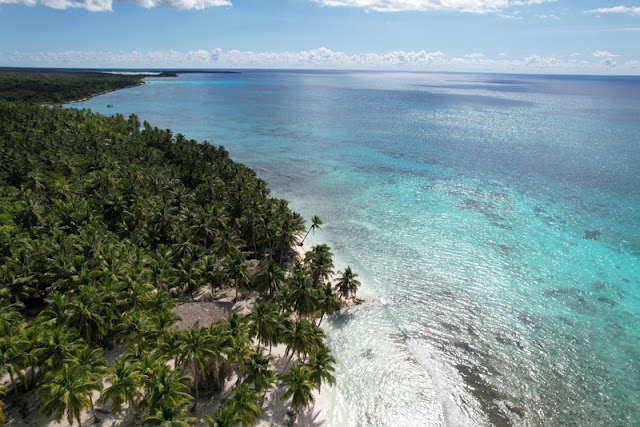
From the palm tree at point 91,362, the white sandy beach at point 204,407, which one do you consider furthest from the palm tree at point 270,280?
the palm tree at point 91,362

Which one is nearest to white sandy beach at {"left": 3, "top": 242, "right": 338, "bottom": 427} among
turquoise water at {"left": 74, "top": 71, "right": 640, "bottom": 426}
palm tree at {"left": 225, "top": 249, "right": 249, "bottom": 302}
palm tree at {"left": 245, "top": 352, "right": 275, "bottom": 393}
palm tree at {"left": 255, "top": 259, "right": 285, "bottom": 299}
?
turquoise water at {"left": 74, "top": 71, "right": 640, "bottom": 426}

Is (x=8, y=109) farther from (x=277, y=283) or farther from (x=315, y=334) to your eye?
(x=315, y=334)

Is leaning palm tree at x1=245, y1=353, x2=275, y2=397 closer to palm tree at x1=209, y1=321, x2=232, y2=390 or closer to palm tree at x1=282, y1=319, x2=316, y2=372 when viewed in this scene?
palm tree at x1=209, y1=321, x2=232, y2=390

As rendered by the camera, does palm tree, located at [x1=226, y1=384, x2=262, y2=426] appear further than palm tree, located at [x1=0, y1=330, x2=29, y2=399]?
No

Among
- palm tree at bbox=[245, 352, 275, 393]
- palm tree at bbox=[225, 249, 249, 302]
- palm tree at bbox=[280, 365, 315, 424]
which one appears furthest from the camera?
palm tree at bbox=[225, 249, 249, 302]

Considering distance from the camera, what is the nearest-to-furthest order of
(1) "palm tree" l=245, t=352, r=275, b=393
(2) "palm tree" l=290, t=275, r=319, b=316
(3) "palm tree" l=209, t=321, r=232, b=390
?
(1) "palm tree" l=245, t=352, r=275, b=393 < (3) "palm tree" l=209, t=321, r=232, b=390 < (2) "palm tree" l=290, t=275, r=319, b=316

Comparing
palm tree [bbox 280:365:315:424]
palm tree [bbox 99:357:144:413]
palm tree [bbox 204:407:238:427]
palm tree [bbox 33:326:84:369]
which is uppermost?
palm tree [bbox 33:326:84:369]

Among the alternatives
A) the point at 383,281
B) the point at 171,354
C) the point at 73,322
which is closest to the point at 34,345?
the point at 73,322

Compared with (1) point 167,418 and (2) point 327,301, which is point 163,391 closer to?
(1) point 167,418
